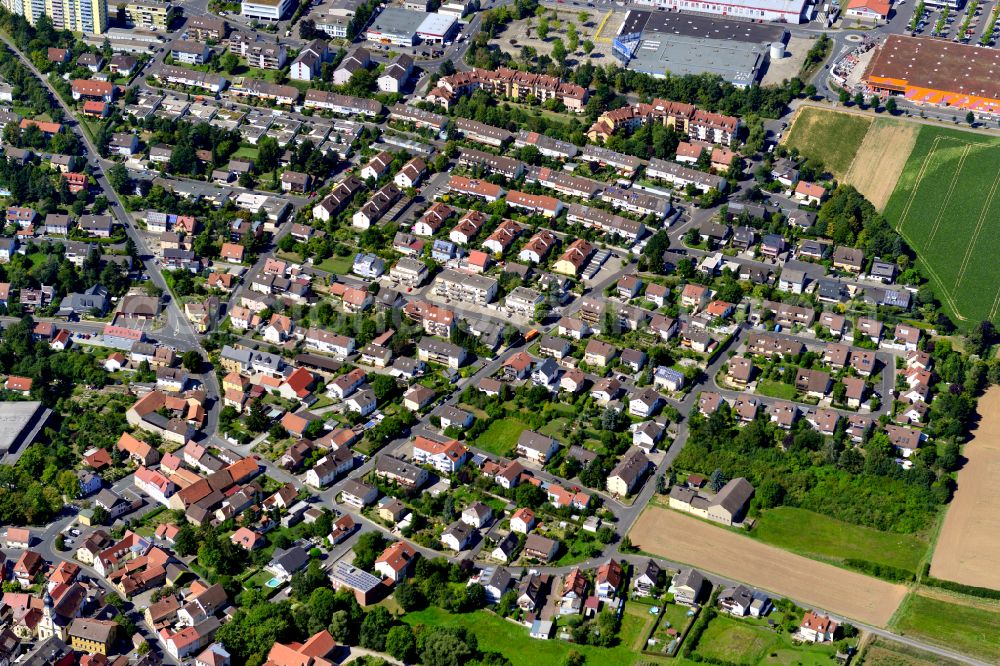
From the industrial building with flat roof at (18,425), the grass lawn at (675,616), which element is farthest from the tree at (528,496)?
the industrial building with flat roof at (18,425)

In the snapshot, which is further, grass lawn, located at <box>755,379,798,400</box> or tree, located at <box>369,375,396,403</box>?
grass lawn, located at <box>755,379,798,400</box>

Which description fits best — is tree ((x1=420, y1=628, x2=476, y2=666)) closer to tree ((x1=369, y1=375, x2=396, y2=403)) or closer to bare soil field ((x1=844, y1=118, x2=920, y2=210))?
tree ((x1=369, y1=375, x2=396, y2=403))

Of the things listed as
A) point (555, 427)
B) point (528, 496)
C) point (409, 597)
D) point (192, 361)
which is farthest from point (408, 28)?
point (409, 597)

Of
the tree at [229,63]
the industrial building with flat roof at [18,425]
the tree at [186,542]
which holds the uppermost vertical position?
the tree at [229,63]

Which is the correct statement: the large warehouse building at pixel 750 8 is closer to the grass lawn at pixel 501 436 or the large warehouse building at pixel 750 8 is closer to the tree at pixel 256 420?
the grass lawn at pixel 501 436

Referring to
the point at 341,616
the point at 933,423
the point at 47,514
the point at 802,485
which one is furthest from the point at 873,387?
the point at 47,514

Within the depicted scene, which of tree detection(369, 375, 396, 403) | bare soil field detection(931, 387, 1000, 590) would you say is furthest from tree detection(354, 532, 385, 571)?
bare soil field detection(931, 387, 1000, 590)
